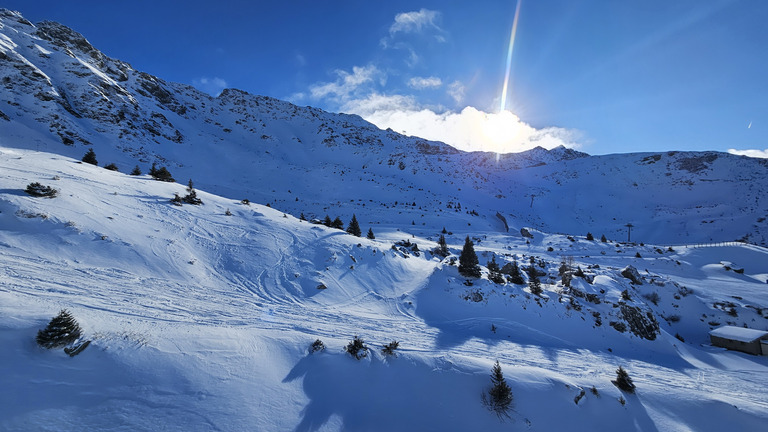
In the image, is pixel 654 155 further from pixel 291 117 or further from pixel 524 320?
pixel 291 117

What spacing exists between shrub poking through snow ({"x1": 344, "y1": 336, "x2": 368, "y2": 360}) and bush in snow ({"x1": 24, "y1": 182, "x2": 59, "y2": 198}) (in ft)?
42.5

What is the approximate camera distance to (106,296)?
7543 mm

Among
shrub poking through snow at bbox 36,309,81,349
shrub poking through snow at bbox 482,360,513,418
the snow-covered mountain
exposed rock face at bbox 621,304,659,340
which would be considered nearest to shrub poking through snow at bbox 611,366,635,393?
the snow-covered mountain

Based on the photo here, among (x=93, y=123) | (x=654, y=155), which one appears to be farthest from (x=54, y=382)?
(x=654, y=155)

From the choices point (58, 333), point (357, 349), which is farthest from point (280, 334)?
point (58, 333)

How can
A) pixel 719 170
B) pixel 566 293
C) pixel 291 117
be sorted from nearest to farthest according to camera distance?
pixel 566 293, pixel 719 170, pixel 291 117

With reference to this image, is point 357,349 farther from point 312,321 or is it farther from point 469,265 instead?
point 469,265

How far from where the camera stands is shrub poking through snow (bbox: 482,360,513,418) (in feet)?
22.1

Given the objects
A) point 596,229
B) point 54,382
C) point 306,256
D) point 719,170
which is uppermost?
point 719,170

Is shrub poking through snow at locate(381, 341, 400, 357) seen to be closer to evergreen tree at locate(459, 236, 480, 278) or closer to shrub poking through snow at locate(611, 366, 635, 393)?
shrub poking through snow at locate(611, 366, 635, 393)

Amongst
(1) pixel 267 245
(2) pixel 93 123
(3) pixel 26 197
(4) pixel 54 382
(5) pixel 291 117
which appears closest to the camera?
(4) pixel 54 382

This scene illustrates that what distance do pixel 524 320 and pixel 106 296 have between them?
15309 mm

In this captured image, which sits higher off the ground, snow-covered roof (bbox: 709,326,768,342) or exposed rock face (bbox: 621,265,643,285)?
exposed rock face (bbox: 621,265,643,285)

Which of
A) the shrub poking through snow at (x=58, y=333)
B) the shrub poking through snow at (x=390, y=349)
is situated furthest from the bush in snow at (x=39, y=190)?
the shrub poking through snow at (x=390, y=349)
